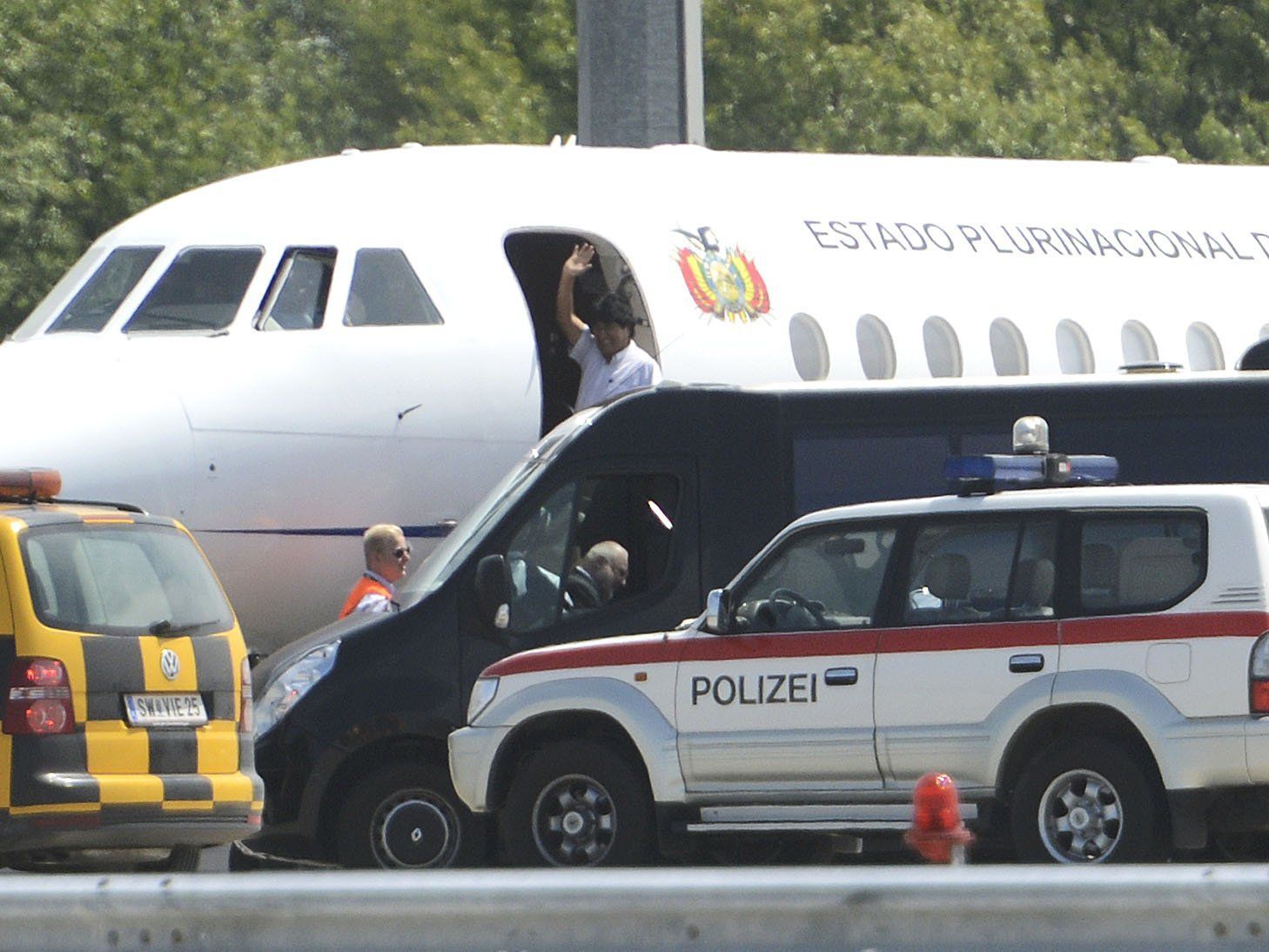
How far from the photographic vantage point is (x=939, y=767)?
10.3 m

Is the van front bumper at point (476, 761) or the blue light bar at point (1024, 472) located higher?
the blue light bar at point (1024, 472)

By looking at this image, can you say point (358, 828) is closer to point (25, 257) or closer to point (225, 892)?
point (225, 892)

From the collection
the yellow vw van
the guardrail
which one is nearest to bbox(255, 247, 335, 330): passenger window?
the yellow vw van

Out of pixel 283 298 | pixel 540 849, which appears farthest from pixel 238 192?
pixel 540 849

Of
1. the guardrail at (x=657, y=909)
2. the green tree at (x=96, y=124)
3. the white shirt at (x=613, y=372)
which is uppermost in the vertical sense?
the green tree at (x=96, y=124)

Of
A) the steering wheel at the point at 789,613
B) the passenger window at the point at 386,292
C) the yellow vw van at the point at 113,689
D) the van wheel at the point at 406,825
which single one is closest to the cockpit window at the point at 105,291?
the passenger window at the point at 386,292

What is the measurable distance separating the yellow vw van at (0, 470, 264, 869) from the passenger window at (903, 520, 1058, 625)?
287cm

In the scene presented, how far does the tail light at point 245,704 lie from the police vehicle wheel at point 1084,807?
3261 mm

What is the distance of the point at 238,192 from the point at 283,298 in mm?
1010

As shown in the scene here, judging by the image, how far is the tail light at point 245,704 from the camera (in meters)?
11.4

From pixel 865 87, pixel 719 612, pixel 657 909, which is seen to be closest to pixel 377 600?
pixel 719 612

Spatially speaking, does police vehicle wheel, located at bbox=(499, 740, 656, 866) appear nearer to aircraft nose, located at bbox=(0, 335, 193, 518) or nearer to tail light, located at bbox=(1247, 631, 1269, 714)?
tail light, located at bbox=(1247, 631, 1269, 714)

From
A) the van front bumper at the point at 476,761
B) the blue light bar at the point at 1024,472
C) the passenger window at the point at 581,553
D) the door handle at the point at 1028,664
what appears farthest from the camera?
the passenger window at the point at 581,553

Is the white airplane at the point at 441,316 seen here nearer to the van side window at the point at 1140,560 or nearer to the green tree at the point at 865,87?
the van side window at the point at 1140,560
